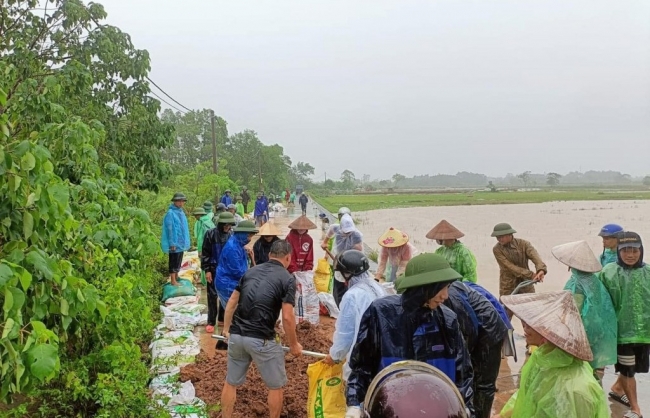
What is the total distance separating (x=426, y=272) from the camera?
2.28 metres

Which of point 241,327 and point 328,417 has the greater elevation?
point 241,327

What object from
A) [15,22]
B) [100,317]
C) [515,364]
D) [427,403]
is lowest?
[515,364]

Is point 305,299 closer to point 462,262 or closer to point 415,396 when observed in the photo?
point 462,262

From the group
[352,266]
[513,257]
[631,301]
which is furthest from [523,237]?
[352,266]

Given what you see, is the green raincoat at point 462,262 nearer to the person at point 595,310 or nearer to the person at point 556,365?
the person at point 595,310

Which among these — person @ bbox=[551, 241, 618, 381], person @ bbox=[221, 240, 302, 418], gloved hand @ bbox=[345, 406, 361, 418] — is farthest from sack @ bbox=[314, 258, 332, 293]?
gloved hand @ bbox=[345, 406, 361, 418]

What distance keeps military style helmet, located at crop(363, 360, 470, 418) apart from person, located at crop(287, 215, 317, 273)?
192 inches

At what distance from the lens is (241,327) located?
12.4 feet

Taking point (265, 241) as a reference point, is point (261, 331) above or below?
below

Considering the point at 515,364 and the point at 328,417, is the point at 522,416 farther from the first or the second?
the point at 515,364

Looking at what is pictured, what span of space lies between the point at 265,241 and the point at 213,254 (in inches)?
39.5

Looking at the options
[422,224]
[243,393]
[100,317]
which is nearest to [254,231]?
[243,393]

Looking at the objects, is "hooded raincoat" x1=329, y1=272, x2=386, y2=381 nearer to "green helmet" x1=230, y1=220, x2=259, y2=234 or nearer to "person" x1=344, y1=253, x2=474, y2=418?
"person" x1=344, y1=253, x2=474, y2=418

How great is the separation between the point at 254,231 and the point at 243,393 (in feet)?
5.87
